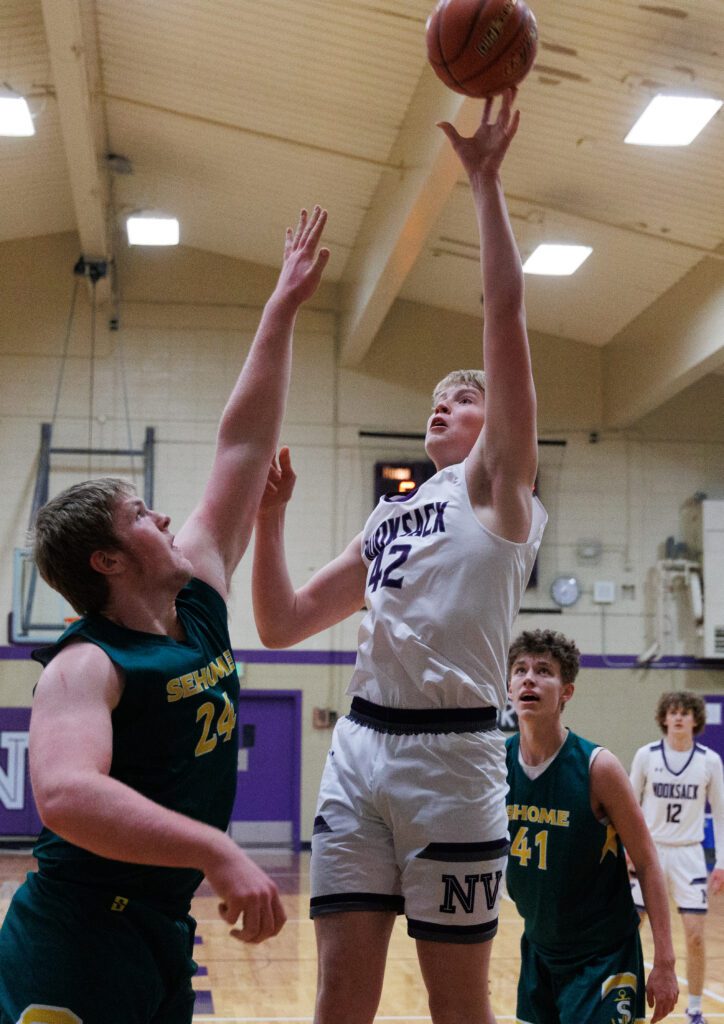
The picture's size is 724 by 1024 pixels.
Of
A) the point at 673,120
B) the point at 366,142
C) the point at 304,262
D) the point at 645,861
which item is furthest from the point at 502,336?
the point at 366,142

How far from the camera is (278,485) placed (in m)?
3.47

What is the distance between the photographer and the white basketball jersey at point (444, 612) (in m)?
3.01

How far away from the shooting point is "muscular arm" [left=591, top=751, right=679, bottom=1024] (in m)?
3.56

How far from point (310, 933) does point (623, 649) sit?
686 cm

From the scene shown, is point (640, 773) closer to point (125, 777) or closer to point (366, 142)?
point (125, 777)

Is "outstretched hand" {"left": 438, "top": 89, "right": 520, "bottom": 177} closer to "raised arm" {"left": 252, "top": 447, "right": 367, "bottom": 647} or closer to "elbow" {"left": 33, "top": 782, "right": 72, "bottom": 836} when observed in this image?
"raised arm" {"left": 252, "top": 447, "right": 367, "bottom": 647}

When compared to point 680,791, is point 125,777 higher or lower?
higher

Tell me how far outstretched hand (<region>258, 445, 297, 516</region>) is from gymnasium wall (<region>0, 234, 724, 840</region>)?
37.5 ft

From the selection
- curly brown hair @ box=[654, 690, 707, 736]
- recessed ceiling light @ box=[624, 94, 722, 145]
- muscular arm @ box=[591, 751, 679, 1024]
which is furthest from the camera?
recessed ceiling light @ box=[624, 94, 722, 145]

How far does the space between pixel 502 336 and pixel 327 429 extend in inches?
491

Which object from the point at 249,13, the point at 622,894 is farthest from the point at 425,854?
the point at 249,13

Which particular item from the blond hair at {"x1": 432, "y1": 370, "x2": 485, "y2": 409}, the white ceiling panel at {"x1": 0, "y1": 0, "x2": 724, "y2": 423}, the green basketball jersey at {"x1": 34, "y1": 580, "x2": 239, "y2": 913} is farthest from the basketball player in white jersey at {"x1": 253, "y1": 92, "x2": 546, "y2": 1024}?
the white ceiling panel at {"x1": 0, "y1": 0, "x2": 724, "y2": 423}

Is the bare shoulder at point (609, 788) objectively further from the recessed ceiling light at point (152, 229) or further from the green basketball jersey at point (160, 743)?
the recessed ceiling light at point (152, 229)

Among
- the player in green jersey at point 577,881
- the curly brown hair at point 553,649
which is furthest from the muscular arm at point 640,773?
the player in green jersey at point 577,881
